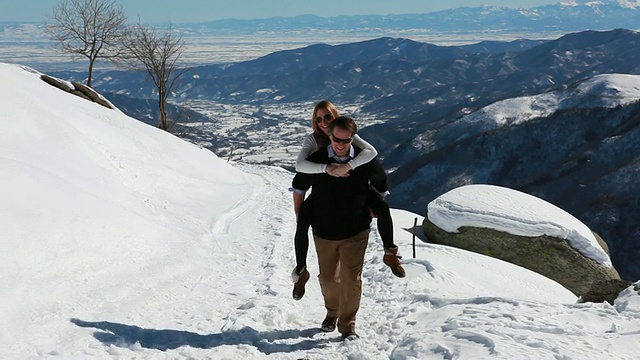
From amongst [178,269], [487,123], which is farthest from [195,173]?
[487,123]

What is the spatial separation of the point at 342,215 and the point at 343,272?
745mm

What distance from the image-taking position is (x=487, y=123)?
133 m

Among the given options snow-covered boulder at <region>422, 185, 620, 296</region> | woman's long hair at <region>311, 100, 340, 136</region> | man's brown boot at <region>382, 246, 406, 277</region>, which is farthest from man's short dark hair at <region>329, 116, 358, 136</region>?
snow-covered boulder at <region>422, 185, 620, 296</region>

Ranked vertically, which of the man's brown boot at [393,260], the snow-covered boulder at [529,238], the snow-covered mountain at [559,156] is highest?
the man's brown boot at [393,260]

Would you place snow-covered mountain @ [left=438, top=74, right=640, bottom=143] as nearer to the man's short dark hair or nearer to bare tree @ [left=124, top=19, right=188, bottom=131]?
bare tree @ [left=124, top=19, right=188, bottom=131]

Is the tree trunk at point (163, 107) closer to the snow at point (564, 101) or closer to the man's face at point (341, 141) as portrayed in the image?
the man's face at point (341, 141)

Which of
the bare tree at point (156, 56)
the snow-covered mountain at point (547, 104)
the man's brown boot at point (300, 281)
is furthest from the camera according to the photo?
the snow-covered mountain at point (547, 104)

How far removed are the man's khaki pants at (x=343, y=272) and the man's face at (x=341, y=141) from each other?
1.00 meters

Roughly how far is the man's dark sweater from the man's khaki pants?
119mm

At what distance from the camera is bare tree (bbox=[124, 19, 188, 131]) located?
36.6 meters

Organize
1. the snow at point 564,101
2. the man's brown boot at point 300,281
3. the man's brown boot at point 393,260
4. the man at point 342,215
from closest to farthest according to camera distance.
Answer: the man at point 342,215 → the man's brown boot at point 393,260 → the man's brown boot at point 300,281 → the snow at point 564,101

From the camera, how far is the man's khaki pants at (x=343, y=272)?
589cm

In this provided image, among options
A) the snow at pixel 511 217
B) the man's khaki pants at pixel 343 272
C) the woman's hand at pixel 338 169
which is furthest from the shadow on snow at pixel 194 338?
the snow at pixel 511 217

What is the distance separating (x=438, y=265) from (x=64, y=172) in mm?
8485
